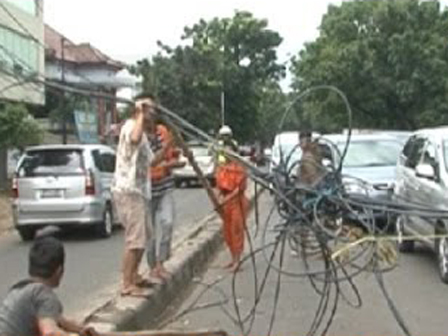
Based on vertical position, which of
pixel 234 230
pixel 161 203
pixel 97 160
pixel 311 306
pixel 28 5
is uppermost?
pixel 28 5

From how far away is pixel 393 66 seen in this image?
157 ft

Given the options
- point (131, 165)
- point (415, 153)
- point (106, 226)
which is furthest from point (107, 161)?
point (131, 165)

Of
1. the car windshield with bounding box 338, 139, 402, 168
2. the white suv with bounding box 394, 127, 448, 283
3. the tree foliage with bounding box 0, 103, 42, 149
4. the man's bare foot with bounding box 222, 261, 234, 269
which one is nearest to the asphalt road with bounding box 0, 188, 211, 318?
the man's bare foot with bounding box 222, 261, 234, 269

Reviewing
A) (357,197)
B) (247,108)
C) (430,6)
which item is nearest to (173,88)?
(247,108)

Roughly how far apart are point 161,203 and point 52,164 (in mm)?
7064

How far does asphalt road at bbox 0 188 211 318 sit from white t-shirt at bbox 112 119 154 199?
43.7 inches

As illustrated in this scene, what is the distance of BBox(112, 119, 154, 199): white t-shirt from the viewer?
9.44 meters

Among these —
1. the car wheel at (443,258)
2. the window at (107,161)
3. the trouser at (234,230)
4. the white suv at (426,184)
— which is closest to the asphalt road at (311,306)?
the car wheel at (443,258)

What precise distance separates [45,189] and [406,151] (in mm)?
6071

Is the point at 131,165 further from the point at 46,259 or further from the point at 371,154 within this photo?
the point at 371,154

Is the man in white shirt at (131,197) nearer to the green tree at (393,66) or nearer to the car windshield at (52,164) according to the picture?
the car windshield at (52,164)

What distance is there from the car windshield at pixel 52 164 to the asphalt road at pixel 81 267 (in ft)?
3.90

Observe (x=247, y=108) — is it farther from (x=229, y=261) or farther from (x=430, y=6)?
(x=229, y=261)

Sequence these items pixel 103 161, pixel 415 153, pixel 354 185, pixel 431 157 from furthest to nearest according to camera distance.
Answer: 1. pixel 103 161
2. pixel 415 153
3. pixel 431 157
4. pixel 354 185
